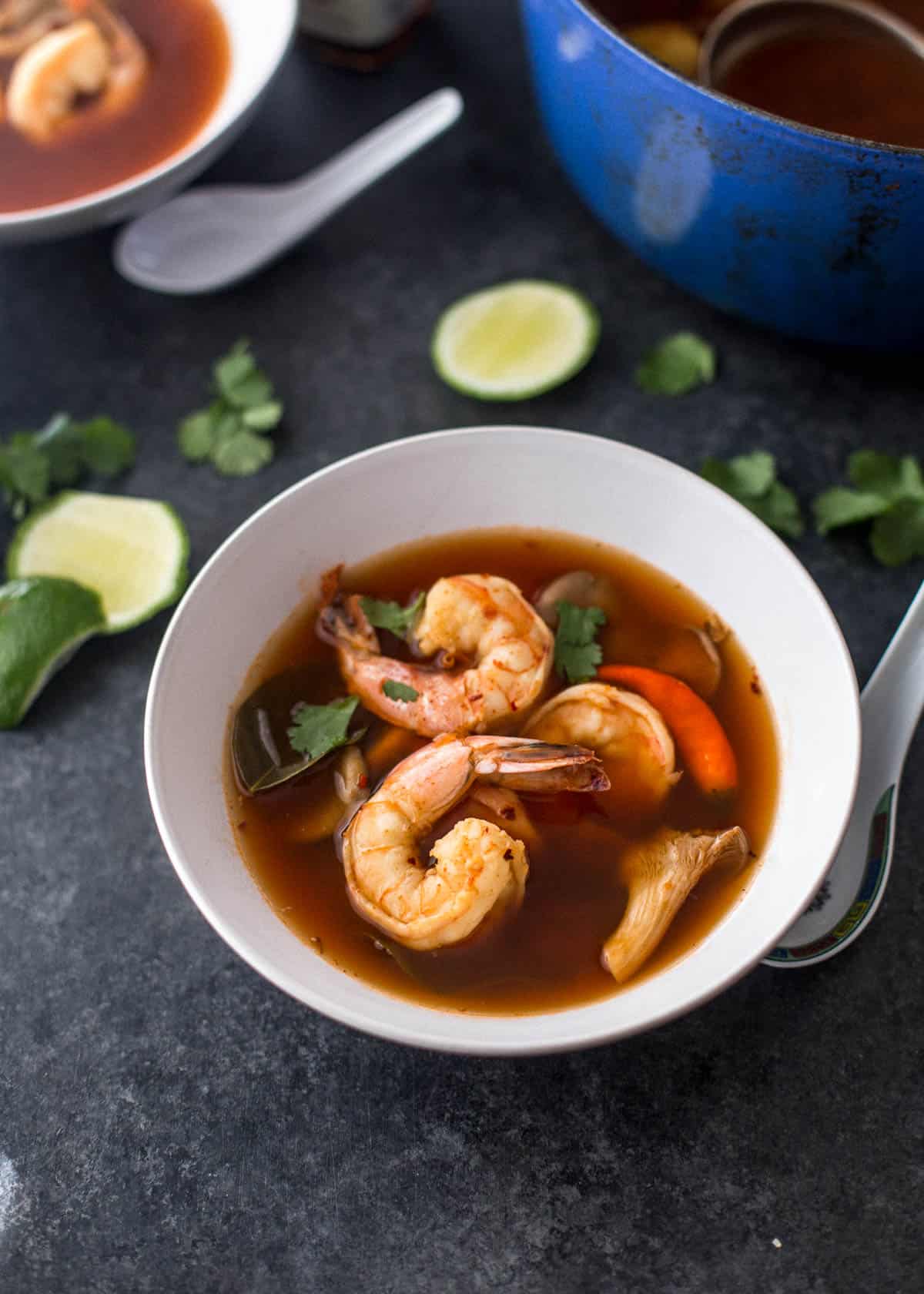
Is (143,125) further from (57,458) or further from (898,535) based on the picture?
(898,535)

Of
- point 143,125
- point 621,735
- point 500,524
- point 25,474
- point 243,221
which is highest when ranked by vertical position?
point 143,125

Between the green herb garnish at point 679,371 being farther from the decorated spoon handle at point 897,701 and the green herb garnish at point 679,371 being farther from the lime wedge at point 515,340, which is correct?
the decorated spoon handle at point 897,701

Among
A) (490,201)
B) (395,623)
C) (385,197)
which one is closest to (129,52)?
(385,197)

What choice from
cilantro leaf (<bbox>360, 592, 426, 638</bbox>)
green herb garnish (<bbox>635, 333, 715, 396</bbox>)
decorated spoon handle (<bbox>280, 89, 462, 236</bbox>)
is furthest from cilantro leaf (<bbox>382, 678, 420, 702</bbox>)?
decorated spoon handle (<bbox>280, 89, 462, 236</bbox>)

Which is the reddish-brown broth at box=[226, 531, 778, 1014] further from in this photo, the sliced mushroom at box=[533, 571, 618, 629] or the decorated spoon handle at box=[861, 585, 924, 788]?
the decorated spoon handle at box=[861, 585, 924, 788]

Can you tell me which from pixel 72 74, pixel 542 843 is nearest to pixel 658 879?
pixel 542 843

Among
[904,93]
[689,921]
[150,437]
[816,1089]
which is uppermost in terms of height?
[904,93]

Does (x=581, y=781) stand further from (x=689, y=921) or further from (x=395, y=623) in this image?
(x=395, y=623)
